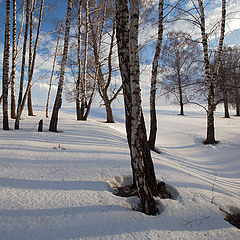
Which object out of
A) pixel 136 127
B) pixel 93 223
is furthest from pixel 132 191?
pixel 136 127

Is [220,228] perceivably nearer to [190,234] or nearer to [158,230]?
Result: [190,234]

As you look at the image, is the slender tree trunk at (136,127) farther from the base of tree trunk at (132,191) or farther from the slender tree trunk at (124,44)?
the base of tree trunk at (132,191)

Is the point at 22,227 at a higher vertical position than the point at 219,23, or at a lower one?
lower

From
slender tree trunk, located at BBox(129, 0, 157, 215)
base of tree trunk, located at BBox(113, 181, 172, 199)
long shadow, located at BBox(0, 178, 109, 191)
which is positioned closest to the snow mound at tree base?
base of tree trunk, located at BBox(113, 181, 172, 199)

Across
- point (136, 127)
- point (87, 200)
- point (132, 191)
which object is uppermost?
point (136, 127)

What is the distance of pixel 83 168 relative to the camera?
10.9 ft

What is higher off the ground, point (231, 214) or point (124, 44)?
point (124, 44)

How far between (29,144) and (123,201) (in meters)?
3.10

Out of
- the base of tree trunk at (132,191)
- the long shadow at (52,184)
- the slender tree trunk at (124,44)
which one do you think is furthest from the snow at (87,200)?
the slender tree trunk at (124,44)

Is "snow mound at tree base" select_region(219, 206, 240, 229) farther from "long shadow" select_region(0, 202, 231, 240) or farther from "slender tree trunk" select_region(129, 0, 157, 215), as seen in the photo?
"slender tree trunk" select_region(129, 0, 157, 215)

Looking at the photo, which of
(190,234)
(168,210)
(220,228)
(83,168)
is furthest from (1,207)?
(220,228)

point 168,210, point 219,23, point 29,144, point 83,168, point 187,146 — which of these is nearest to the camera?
point 168,210

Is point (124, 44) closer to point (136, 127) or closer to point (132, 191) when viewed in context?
point (136, 127)

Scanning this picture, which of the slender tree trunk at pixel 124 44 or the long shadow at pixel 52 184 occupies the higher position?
the slender tree trunk at pixel 124 44
